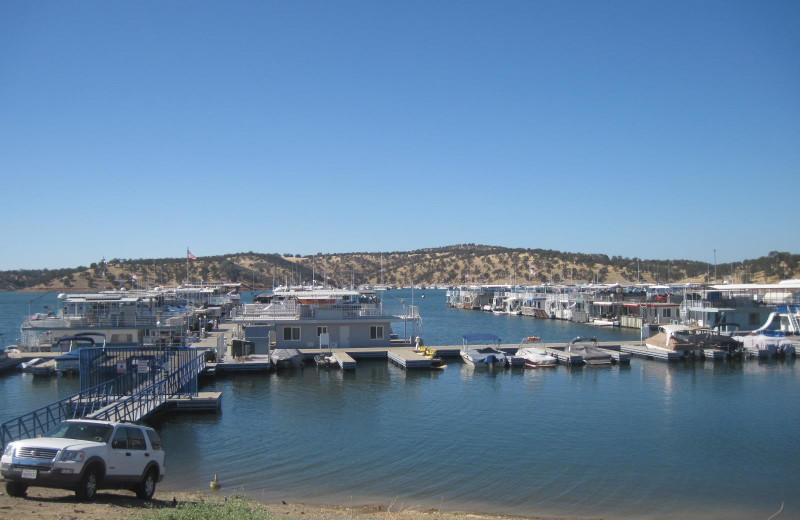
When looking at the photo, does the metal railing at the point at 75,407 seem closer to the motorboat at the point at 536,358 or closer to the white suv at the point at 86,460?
the white suv at the point at 86,460

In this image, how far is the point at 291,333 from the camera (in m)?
49.6

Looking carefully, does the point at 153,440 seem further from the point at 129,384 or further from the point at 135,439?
the point at 129,384

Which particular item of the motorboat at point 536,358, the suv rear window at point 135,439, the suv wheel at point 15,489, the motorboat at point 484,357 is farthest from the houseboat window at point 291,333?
the suv wheel at point 15,489

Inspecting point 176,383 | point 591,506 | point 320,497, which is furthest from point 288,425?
point 591,506

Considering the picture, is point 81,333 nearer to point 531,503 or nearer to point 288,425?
point 288,425

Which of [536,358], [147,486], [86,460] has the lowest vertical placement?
[536,358]

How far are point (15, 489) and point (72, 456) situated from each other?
5.75 feet

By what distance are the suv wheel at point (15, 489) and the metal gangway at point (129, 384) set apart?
1017 cm

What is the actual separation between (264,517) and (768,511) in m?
15.7

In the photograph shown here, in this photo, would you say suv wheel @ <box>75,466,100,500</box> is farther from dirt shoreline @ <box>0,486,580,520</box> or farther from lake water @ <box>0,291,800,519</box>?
lake water @ <box>0,291,800,519</box>

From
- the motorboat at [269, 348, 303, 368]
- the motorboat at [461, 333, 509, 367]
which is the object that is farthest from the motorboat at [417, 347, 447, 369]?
the motorboat at [269, 348, 303, 368]

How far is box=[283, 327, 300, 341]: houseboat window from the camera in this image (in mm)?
49500

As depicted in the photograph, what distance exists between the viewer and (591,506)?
19.2 meters

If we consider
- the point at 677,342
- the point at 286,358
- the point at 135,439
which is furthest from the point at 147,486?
the point at 677,342
